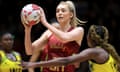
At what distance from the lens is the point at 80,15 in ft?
30.7

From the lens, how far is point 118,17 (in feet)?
31.8

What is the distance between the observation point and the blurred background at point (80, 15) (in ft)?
30.4

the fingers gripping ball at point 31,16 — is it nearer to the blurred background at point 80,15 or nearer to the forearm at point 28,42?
the forearm at point 28,42

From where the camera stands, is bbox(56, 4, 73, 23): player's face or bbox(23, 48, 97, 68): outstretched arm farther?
bbox(56, 4, 73, 23): player's face

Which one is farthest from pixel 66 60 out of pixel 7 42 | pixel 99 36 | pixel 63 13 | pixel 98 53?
pixel 7 42

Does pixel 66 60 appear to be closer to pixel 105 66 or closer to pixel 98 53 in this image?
pixel 98 53

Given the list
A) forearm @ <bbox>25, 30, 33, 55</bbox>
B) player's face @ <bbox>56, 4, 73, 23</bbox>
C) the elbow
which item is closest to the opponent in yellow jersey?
the elbow

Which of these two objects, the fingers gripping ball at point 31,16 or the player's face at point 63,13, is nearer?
the fingers gripping ball at point 31,16

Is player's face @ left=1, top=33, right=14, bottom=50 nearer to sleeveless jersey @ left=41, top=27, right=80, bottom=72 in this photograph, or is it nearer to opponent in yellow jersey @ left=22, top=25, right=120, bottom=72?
sleeveless jersey @ left=41, top=27, right=80, bottom=72

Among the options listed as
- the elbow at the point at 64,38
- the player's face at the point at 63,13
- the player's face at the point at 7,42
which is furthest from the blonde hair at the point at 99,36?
the player's face at the point at 7,42

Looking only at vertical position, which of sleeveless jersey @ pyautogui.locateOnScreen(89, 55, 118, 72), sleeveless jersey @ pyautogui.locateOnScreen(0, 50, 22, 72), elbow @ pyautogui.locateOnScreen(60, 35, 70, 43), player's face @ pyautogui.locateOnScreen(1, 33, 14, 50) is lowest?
sleeveless jersey @ pyautogui.locateOnScreen(0, 50, 22, 72)

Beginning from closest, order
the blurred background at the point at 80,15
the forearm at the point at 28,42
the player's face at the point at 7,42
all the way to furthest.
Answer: the forearm at the point at 28,42, the player's face at the point at 7,42, the blurred background at the point at 80,15

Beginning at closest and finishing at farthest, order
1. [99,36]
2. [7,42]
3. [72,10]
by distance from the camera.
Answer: [99,36]
[72,10]
[7,42]

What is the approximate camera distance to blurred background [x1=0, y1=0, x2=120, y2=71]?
365 inches
